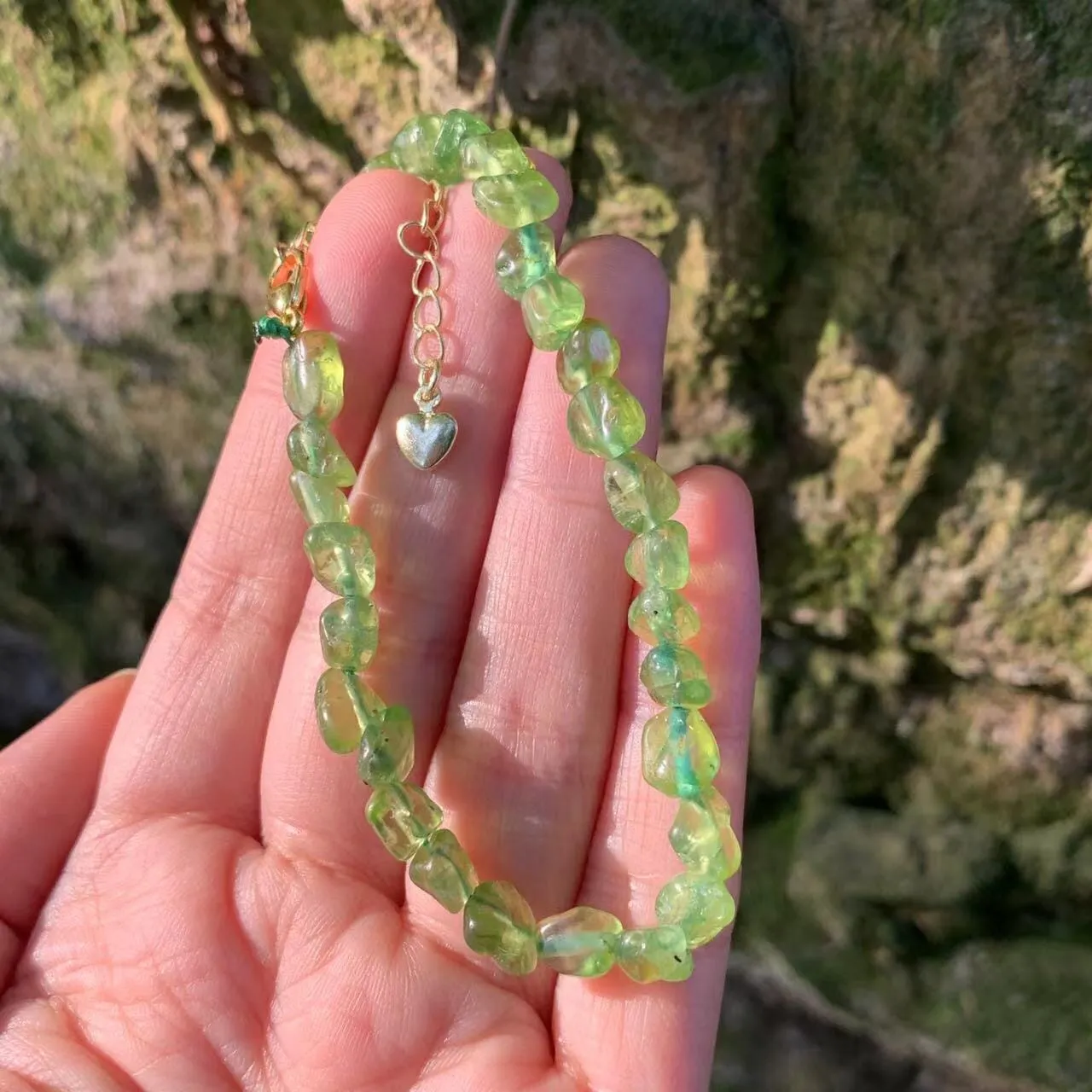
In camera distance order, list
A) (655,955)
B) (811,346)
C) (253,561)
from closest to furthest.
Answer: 1. (655,955)
2. (253,561)
3. (811,346)

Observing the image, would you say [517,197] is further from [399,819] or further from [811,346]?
[399,819]

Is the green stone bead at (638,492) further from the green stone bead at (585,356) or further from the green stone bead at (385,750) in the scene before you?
the green stone bead at (385,750)

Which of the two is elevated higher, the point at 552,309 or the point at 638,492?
the point at 552,309

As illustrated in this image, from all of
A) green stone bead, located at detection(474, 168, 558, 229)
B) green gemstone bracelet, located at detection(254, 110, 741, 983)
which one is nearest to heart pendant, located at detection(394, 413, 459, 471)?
Result: green gemstone bracelet, located at detection(254, 110, 741, 983)

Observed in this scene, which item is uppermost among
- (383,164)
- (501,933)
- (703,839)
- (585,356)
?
(383,164)

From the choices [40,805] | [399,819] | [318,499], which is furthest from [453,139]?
[40,805]

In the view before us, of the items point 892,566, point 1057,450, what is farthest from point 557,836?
point 1057,450

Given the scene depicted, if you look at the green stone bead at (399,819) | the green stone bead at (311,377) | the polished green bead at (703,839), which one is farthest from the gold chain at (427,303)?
the polished green bead at (703,839)

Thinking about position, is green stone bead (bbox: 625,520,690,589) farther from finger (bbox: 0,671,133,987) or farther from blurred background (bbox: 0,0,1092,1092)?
finger (bbox: 0,671,133,987)
